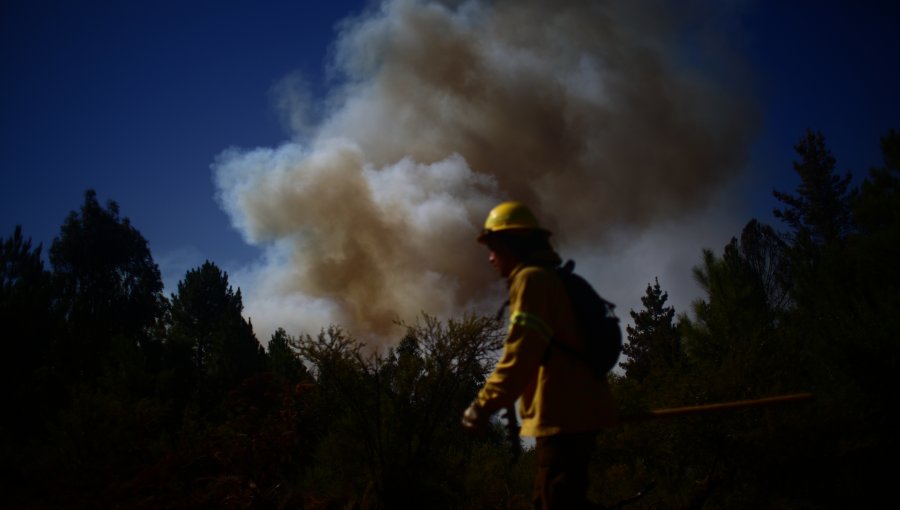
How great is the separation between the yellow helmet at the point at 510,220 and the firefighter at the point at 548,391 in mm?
343

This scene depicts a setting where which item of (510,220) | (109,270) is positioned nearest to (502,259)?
(510,220)

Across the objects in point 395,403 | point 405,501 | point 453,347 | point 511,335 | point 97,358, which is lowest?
point 405,501

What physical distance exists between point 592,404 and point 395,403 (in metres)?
5.74

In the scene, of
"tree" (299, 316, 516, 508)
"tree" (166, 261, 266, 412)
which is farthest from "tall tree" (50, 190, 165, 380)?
"tree" (299, 316, 516, 508)

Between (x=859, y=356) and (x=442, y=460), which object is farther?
(x=859, y=356)

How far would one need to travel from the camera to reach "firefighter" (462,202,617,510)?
251 centimetres

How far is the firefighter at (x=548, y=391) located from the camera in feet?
8.24

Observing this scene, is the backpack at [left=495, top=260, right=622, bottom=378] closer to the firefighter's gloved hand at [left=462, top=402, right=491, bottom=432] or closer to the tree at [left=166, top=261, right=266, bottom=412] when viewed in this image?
the firefighter's gloved hand at [left=462, top=402, right=491, bottom=432]

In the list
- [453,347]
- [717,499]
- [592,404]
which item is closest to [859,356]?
[717,499]

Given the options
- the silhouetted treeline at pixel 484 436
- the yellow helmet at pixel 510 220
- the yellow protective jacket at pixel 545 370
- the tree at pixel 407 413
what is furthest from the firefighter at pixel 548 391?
the tree at pixel 407 413

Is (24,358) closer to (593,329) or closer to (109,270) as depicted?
(109,270)

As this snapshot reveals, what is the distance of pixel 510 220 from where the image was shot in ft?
10.3

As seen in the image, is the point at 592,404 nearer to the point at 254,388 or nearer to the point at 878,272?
the point at 254,388

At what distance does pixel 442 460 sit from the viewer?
Result: 7656 millimetres
